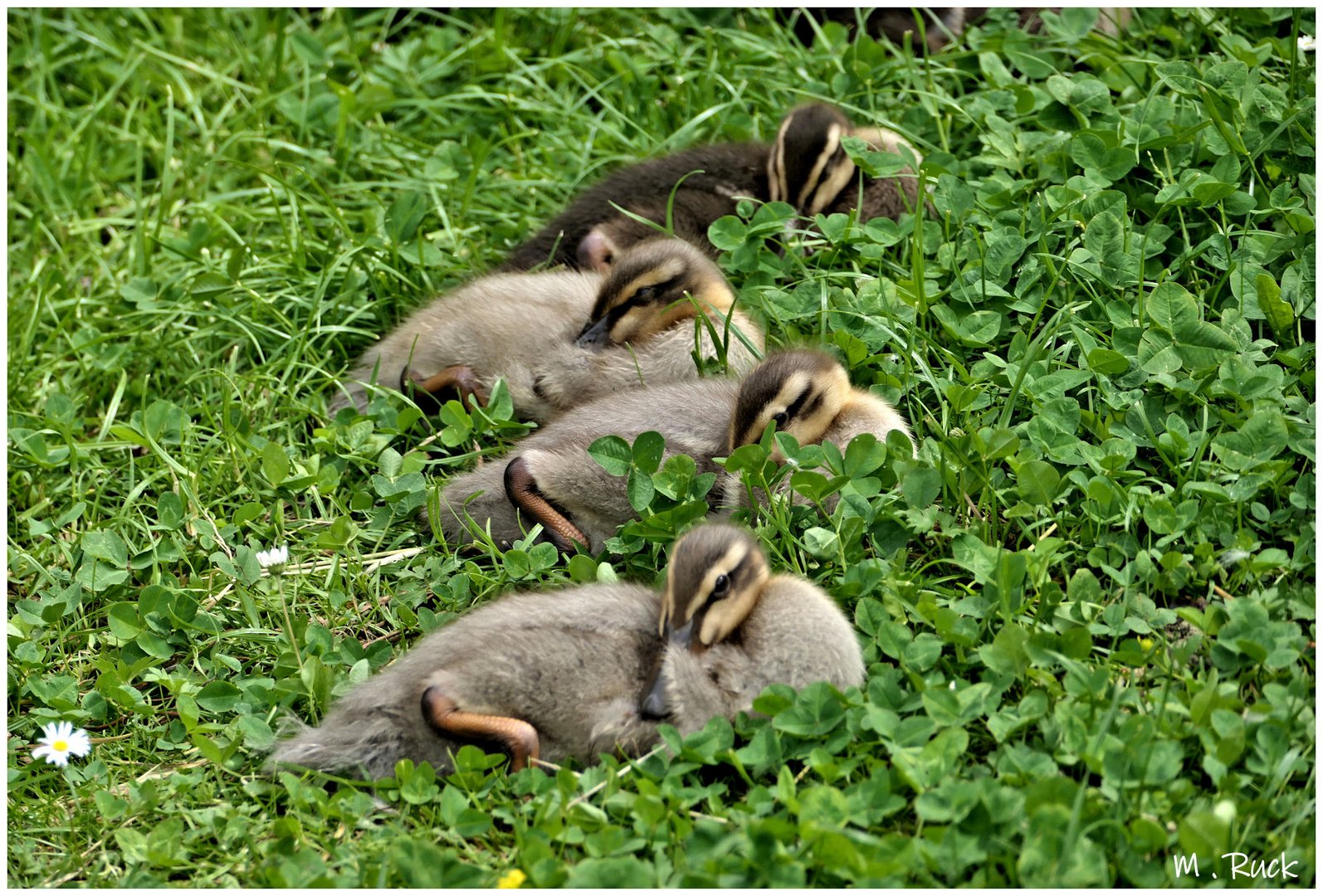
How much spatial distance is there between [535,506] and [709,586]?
0.88 metres

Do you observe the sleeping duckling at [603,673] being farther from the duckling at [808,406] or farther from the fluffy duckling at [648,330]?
the fluffy duckling at [648,330]

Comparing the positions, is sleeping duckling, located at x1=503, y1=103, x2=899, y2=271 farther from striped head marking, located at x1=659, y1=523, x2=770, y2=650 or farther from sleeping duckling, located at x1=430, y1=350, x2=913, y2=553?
striped head marking, located at x1=659, y1=523, x2=770, y2=650

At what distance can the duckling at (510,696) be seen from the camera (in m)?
3.18

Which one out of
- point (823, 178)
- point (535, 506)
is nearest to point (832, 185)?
point (823, 178)

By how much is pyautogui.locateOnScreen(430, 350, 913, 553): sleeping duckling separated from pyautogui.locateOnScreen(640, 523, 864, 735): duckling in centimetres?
54

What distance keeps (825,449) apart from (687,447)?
0.43 meters

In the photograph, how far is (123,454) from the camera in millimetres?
4688

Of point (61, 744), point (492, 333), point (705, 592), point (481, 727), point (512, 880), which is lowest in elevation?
point (61, 744)

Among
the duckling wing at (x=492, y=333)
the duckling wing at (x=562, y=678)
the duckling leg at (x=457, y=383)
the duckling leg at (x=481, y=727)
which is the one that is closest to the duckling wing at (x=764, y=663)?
the duckling wing at (x=562, y=678)

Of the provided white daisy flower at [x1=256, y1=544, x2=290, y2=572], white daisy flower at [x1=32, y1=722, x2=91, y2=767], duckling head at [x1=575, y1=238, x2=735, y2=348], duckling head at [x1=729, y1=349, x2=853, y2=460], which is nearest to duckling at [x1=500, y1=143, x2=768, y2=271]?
duckling head at [x1=575, y1=238, x2=735, y2=348]

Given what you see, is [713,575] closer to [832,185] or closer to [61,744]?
[61,744]

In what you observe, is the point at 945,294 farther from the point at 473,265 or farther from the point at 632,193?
the point at 473,265

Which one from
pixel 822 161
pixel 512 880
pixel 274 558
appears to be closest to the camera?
pixel 512 880

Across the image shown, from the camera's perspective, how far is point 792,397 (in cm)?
375
